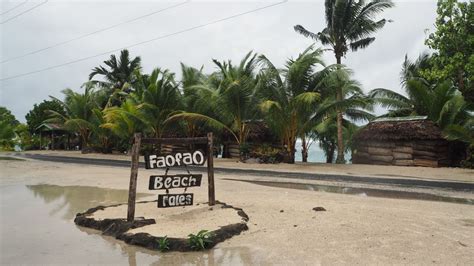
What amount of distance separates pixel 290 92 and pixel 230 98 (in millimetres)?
2986

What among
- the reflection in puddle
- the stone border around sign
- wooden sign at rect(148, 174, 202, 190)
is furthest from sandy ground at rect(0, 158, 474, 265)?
the reflection in puddle

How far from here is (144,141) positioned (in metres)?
7.06

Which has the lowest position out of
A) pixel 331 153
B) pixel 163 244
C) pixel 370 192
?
pixel 163 244

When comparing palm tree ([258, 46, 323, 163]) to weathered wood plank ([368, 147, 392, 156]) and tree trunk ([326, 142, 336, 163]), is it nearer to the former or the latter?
weathered wood plank ([368, 147, 392, 156])

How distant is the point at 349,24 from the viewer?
2086cm

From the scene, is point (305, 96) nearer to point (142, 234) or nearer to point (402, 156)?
point (402, 156)

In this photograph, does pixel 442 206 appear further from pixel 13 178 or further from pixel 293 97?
pixel 13 178

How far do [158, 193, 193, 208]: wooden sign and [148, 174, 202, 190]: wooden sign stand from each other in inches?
6.5

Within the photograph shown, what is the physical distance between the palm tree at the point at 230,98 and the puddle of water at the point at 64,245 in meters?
11.3

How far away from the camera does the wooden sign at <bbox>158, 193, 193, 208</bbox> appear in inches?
270

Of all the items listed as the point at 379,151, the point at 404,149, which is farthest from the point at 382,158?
the point at 404,149

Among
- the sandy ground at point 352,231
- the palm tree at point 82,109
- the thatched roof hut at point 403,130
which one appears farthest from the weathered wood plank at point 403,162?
the palm tree at point 82,109

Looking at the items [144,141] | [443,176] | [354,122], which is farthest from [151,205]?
[354,122]

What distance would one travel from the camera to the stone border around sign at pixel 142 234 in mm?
5273
